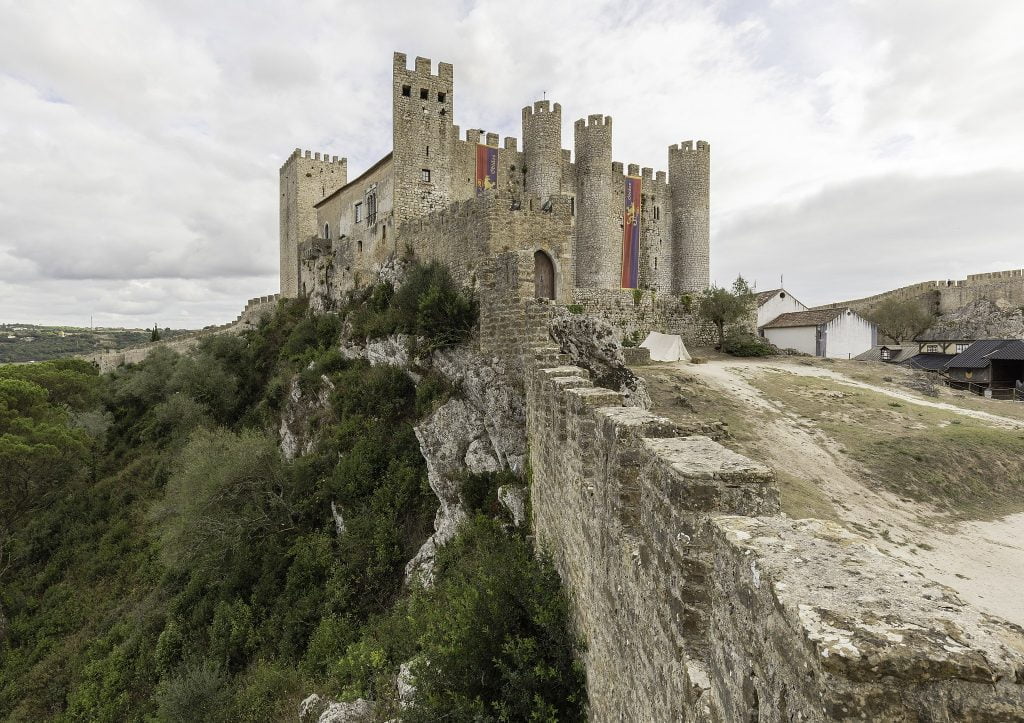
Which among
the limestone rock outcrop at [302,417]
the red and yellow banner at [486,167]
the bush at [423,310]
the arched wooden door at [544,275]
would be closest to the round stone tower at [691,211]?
the red and yellow banner at [486,167]

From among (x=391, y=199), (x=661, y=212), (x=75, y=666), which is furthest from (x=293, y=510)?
(x=661, y=212)

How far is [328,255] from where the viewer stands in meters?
27.8

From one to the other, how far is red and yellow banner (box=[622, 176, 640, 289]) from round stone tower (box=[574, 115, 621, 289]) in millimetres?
2093

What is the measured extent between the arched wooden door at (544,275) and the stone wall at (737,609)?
11.4m

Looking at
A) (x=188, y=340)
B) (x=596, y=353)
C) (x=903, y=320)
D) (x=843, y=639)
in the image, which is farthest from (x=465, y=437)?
(x=903, y=320)

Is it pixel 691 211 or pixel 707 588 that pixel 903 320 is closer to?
pixel 691 211

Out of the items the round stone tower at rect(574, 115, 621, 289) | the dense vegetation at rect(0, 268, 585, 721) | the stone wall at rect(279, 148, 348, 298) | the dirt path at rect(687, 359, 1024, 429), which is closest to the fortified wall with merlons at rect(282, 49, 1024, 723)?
the dense vegetation at rect(0, 268, 585, 721)

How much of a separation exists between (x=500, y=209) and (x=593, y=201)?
593 inches

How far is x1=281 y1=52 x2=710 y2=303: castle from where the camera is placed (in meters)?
15.9

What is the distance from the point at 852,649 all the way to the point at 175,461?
993 inches

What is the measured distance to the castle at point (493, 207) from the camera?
15.9 meters

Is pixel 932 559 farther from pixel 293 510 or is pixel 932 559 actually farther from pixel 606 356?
pixel 293 510

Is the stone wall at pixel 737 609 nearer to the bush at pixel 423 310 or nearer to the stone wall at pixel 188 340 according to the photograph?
the bush at pixel 423 310

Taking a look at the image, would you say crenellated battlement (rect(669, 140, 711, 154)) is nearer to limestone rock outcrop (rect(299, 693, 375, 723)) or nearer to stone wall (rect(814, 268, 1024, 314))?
stone wall (rect(814, 268, 1024, 314))
